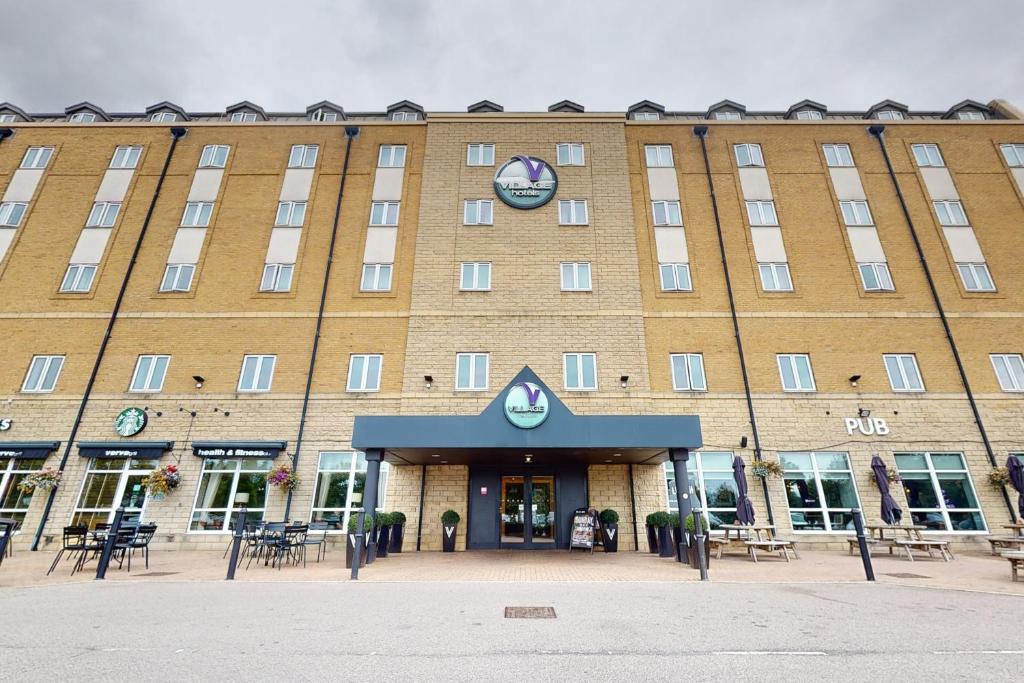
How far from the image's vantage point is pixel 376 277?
19.1 meters

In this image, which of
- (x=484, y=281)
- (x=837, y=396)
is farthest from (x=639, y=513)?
(x=484, y=281)

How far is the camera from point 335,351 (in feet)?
58.5

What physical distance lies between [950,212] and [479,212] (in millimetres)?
19721

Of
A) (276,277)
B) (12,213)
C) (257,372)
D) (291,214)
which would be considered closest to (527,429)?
(257,372)

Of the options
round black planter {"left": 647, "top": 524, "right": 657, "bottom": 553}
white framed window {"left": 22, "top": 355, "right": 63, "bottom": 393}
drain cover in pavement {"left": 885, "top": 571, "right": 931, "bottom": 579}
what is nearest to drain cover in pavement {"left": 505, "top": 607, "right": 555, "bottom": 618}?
round black planter {"left": 647, "top": 524, "right": 657, "bottom": 553}

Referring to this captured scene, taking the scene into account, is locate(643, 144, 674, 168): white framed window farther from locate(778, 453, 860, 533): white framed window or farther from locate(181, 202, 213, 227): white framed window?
locate(181, 202, 213, 227): white framed window

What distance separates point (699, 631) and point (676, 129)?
21417mm

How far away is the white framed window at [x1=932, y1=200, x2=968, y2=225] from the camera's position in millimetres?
19703

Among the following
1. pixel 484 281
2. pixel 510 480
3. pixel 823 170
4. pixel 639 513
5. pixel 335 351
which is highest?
pixel 823 170

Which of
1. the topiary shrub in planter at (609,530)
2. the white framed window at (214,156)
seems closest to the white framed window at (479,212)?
the white framed window at (214,156)

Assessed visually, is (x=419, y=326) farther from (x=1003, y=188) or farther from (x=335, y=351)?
(x=1003, y=188)

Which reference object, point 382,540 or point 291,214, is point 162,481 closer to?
point 382,540

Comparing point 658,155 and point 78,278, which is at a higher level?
point 658,155

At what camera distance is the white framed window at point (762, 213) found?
65.3 ft
